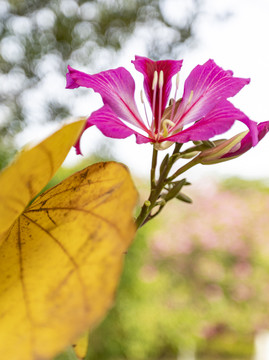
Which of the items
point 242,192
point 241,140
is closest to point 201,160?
point 241,140

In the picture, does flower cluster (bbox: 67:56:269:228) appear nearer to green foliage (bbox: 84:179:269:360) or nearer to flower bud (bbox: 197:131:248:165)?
flower bud (bbox: 197:131:248:165)

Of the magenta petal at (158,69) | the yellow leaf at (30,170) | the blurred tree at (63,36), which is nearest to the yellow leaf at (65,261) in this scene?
the yellow leaf at (30,170)

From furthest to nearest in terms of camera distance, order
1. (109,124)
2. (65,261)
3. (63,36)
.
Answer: (63,36), (109,124), (65,261)

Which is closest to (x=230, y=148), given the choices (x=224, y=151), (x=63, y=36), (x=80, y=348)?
(x=224, y=151)

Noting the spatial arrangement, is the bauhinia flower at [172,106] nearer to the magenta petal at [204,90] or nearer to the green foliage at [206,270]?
the magenta petal at [204,90]

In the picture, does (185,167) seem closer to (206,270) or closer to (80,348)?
(80,348)

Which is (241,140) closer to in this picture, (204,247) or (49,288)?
(49,288)
